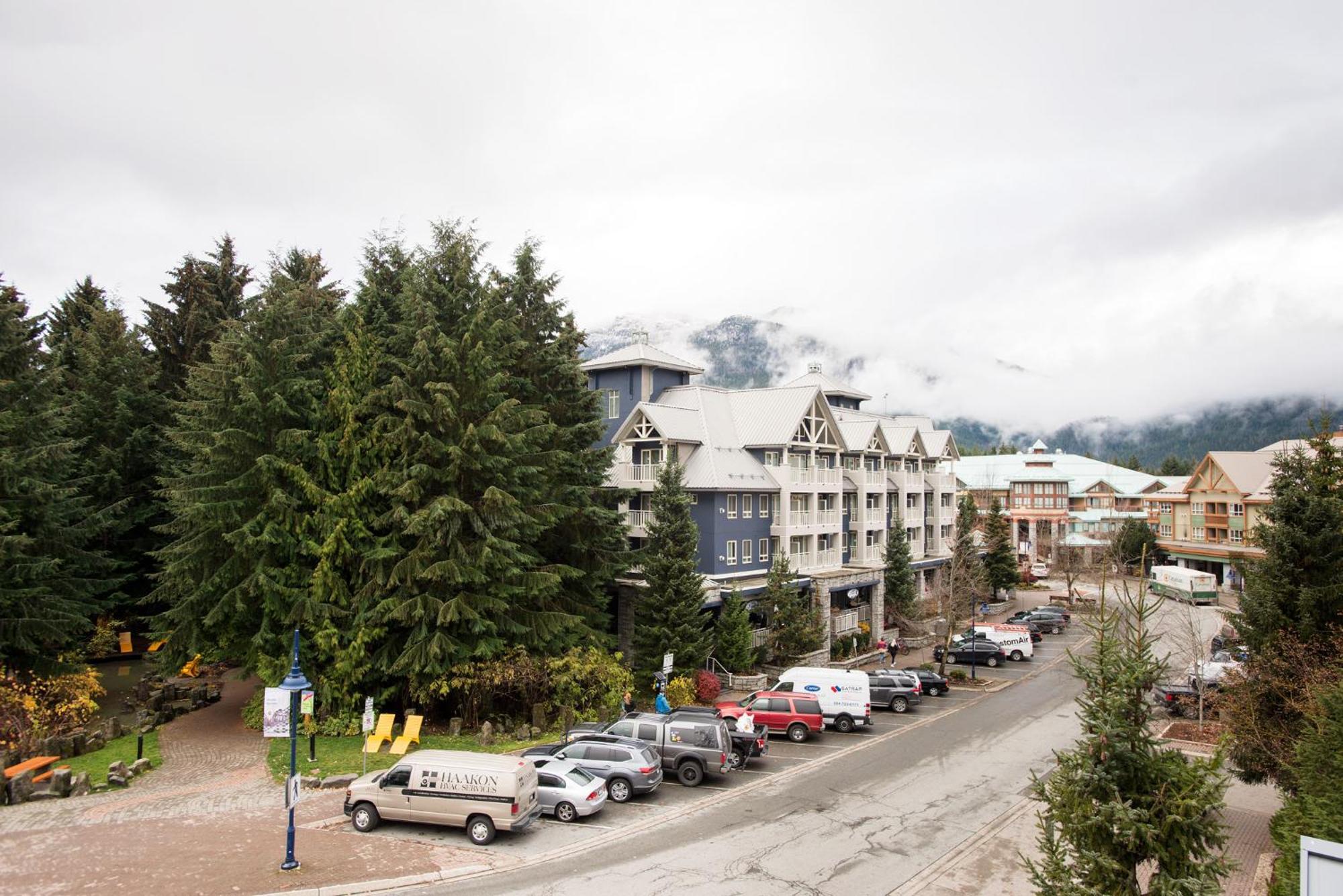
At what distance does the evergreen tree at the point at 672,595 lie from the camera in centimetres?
3428

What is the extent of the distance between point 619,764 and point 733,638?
16.4m

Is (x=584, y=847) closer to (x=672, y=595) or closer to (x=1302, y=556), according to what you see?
(x=672, y=595)

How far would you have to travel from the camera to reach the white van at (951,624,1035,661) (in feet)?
155

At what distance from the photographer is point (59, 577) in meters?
31.7

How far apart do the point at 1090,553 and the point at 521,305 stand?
67974 mm

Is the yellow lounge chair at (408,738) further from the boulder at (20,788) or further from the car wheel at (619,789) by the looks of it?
the boulder at (20,788)

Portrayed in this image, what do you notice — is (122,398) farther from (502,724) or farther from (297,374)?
(502,724)

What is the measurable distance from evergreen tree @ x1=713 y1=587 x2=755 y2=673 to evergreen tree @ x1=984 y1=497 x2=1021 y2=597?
34.7m

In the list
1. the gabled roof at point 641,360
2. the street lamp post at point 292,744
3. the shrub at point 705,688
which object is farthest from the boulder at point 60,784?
the gabled roof at point 641,360

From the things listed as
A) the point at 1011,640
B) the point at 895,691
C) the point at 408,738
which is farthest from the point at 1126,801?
the point at 1011,640

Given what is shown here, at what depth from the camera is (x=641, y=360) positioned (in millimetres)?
47062

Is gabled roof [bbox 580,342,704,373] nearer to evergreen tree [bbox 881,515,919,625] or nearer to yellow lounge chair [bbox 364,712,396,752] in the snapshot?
evergreen tree [bbox 881,515,919,625]

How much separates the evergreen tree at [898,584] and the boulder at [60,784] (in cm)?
4249

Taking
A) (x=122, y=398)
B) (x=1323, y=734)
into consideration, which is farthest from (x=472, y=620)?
(x=122, y=398)
